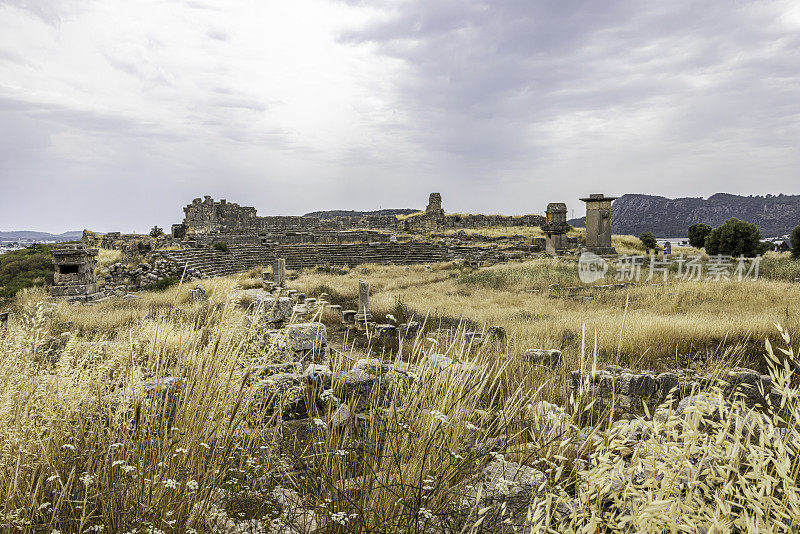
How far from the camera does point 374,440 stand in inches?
101

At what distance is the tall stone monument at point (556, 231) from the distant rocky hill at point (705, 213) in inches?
1786

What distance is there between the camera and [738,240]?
27.3 m

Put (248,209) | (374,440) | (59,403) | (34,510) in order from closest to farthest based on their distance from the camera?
(34,510) < (59,403) < (374,440) < (248,209)

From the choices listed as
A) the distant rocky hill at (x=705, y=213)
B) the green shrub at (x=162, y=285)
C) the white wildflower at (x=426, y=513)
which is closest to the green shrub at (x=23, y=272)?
the green shrub at (x=162, y=285)

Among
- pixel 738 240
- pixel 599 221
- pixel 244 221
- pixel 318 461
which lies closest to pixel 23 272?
pixel 244 221

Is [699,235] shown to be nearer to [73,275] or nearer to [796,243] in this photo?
[796,243]

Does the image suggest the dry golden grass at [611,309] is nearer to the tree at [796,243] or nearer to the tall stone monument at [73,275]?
the tall stone monument at [73,275]

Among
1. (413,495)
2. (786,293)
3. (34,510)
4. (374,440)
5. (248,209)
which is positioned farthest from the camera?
(248,209)

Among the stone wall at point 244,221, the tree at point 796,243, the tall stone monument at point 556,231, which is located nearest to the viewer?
the tree at point 796,243

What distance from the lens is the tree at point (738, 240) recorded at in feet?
89.1

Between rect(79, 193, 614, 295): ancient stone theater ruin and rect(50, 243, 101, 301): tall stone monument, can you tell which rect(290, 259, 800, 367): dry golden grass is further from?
rect(79, 193, 614, 295): ancient stone theater ruin

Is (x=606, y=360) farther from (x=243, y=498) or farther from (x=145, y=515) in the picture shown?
(x=145, y=515)

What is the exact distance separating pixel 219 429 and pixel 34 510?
0.75 m

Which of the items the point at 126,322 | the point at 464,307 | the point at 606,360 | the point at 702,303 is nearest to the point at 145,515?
the point at 606,360
